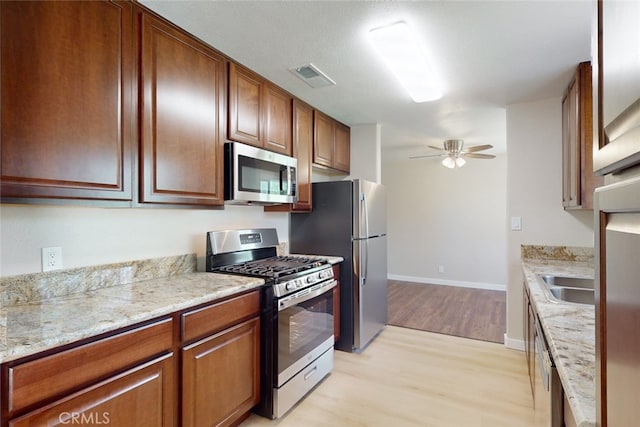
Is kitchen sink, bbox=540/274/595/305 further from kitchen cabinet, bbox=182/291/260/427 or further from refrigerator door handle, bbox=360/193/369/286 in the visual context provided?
kitchen cabinet, bbox=182/291/260/427

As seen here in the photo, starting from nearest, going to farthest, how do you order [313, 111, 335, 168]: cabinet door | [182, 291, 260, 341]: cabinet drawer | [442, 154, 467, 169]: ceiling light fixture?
[182, 291, 260, 341]: cabinet drawer, [313, 111, 335, 168]: cabinet door, [442, 154, 467, 169]: ceiling light fixture

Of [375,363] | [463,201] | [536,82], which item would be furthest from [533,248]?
[463,201]

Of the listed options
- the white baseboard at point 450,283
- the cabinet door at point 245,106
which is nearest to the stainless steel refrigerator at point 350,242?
the cabinet door at point 245,106

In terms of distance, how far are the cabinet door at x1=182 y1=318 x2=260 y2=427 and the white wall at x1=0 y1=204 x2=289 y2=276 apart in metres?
0.70

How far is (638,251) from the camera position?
15.7 inches

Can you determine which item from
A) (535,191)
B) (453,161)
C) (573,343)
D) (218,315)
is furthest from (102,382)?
(453,161)

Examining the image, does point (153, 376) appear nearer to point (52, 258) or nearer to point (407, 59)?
point (52, 258)

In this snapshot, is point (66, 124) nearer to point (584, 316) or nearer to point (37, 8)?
point (37, 8)

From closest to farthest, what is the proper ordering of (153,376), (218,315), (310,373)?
1. (153,376)
2. (218,315)
3. (310,373)

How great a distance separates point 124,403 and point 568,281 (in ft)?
8.88

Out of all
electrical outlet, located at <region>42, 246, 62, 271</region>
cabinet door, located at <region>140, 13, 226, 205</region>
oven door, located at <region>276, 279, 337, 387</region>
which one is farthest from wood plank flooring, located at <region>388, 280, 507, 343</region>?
electrical outlet, located at <region>42, 246, 62, 271</region>

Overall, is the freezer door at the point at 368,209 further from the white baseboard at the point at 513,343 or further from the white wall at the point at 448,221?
the white wall at the point at 448,221

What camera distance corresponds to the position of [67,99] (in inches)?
55.5

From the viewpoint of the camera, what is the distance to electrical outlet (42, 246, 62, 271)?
5.20 ft
